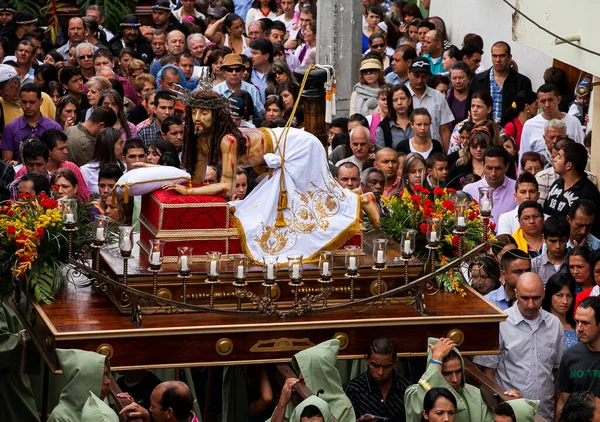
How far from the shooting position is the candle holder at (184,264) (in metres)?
11.2

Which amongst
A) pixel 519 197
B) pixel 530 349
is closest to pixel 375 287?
pixel 530 349

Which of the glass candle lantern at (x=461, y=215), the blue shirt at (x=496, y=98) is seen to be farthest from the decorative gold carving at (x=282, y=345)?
the blue shirt at (x=496, y=98)

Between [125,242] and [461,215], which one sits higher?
[461,215]

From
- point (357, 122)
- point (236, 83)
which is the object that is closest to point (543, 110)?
point (357, 122)

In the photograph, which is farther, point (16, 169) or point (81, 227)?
point (16, 169)

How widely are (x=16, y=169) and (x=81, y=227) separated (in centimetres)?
342

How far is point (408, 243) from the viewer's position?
38.4 ft

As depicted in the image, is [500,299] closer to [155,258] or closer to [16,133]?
[155,258]

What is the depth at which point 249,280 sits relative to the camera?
11602 millimetres

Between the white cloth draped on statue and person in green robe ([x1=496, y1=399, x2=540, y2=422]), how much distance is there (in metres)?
1.83

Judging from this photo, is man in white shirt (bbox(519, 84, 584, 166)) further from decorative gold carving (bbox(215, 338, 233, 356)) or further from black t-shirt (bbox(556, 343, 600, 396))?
decorative gold carving (bbox(215, 338, 233, 356))

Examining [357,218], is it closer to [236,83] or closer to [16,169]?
[16,169]

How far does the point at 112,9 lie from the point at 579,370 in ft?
41.9

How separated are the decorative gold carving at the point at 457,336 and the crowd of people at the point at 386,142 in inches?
14.9
